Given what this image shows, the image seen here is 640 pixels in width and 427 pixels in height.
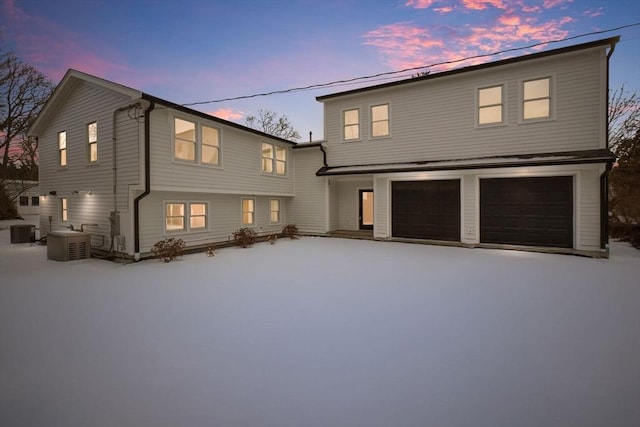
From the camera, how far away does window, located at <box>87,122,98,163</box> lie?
36.9 ft

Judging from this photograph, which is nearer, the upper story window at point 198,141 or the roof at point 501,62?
the roof at point 501,62

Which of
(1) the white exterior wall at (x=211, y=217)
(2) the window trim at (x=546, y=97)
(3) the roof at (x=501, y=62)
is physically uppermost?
(3) the roof at (x=501, y=62)

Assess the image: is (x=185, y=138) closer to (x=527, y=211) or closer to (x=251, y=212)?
(x=251, y=212)

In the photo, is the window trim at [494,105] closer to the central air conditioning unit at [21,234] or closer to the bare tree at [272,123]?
the central air conditioning unit at [21,234]

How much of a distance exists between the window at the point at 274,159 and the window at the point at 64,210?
337 inches

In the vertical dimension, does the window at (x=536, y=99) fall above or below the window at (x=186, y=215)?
above

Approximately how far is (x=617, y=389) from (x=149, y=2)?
17082 mm

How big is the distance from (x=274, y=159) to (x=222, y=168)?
3628mm

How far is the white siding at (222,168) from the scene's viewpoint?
9867mm

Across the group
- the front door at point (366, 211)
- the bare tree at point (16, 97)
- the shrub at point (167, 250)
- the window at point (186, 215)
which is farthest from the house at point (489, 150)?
the bare tree at point (16, 97)

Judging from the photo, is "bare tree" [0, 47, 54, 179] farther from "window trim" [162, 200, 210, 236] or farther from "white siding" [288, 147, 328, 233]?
"white siding" [288, 147, 328, 233]

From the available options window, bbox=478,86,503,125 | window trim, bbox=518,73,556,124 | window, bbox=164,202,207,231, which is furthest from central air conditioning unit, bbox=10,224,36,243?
window trim, bbox=518,73,556,124

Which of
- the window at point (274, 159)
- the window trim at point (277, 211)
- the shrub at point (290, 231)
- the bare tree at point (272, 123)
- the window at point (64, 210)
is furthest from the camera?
the bare tree at point (272, 123)

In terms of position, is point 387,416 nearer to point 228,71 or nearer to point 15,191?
point 228,71
